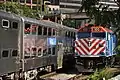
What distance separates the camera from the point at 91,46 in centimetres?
1986

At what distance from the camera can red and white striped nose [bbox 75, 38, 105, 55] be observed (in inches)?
778

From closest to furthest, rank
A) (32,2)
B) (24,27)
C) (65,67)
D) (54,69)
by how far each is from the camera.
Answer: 1. (24,27)
2. (54,69)
3. (65,67)
4. (32,2)

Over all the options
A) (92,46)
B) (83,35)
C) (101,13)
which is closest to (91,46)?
(92,46)

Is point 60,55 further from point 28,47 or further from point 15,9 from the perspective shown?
point 15,9

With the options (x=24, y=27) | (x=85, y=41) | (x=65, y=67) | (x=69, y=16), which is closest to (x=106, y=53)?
(x=85, y=41)

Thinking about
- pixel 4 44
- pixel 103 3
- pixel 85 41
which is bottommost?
pixel 85 41

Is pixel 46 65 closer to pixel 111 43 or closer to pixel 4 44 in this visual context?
pixel 111 43

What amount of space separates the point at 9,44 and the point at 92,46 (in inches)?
295

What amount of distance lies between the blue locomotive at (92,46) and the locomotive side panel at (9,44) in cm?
624

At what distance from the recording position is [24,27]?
15.1 meters

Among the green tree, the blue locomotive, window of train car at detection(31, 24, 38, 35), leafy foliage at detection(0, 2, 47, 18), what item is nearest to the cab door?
the blue locomotive

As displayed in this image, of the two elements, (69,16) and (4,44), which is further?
(69,16)

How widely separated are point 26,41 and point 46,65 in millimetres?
4187

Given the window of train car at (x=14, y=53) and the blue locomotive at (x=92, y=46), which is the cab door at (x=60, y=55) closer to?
the blue locomotive at (x=92, y=46)
